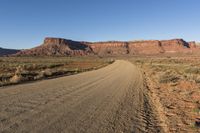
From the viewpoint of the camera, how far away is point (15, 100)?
10.0m

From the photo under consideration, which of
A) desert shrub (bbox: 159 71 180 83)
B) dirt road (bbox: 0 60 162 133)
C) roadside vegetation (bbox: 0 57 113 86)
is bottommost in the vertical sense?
roadside vegetation (bbox: 0 57 113 86)

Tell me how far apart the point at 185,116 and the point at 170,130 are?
1952 millimetres

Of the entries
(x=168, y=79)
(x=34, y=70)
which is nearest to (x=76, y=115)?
(x=168, y=79)

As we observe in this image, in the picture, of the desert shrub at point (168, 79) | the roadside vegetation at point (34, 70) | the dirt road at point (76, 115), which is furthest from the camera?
the roadside vegetation at point (34, 70)

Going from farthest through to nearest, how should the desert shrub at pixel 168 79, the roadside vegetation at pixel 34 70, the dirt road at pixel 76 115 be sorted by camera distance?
1. the roadside vegetation at pixel 34 70
2. the desert shrub at pixel 168 79
3. the dirt road at pixel 76 115

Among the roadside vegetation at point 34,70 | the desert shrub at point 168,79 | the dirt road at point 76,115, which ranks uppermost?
the dirt road at point 76,115

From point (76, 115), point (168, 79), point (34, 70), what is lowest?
point (34, 70)

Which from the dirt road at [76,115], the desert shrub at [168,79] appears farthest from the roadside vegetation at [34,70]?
the desert shrub at [168,79]

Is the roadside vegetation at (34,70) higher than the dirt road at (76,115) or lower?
lower

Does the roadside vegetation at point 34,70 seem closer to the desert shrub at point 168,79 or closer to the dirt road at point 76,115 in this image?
the dirt road at point 76,115

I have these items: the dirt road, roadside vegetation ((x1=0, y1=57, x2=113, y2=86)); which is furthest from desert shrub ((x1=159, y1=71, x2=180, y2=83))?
roadside vegetation ((x1=0, y1=57, x2=113, y2=86))

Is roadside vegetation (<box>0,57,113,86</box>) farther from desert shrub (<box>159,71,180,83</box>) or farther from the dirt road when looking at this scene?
desert shrub (<box>159,71,180,83</box>)

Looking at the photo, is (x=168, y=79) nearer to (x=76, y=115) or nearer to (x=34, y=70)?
(x=76, y=115)

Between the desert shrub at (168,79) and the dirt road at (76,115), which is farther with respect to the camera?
the desert shrub at (168,79)
